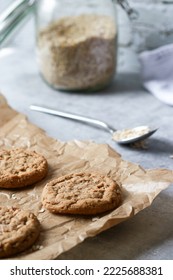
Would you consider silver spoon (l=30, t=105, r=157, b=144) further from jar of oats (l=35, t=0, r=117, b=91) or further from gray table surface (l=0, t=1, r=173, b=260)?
jar of oats (l=35, t=0, r=117, b=91)

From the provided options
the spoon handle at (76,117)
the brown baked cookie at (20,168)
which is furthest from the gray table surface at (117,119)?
the brown baked cookie at (20,168)

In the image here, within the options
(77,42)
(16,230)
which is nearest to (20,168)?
(16,230)

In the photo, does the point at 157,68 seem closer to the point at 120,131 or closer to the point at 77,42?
the point at 77,42

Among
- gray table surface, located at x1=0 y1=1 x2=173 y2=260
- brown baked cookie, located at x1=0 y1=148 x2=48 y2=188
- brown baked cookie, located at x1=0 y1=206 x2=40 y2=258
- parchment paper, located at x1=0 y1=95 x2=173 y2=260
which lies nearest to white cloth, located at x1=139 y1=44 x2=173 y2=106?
gray table surface, located at x1=0 y1=1 x2=173 y2=260

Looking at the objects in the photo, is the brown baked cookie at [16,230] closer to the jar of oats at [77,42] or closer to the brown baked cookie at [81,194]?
the brown baked cookie at [81,194]
